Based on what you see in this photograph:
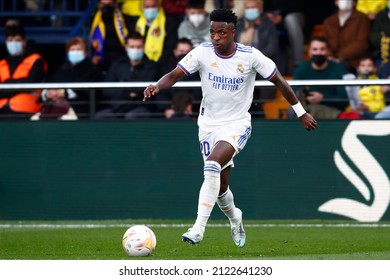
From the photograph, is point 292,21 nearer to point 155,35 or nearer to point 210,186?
point 155,35

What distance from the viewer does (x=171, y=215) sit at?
16.4 metres

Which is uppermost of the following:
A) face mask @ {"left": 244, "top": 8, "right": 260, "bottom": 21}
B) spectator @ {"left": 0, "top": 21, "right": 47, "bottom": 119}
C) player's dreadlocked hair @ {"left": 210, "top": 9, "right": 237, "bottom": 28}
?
player's dreadlocked hair @ {"left": 210, "top": 9, "right": 237, "bottom": 28}

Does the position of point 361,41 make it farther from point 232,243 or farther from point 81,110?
point 232,243

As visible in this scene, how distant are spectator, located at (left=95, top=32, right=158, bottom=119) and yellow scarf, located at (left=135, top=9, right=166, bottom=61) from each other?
0.31 metres

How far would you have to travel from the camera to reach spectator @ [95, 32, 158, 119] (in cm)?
1688

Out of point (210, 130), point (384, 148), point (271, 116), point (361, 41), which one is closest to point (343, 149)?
point (384, 148)

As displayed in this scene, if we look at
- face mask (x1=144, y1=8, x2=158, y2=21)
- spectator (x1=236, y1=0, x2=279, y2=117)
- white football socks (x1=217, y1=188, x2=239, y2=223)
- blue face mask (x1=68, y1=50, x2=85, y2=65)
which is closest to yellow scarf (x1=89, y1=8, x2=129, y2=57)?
face mask (x1=144, y1=8, x2=158, y2=21)

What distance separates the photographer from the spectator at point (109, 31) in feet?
63.5

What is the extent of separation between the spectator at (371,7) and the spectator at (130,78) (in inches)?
143

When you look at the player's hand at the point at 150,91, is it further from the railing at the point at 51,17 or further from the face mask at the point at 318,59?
the railing at the point at 51,17

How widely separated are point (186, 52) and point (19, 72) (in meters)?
2.72

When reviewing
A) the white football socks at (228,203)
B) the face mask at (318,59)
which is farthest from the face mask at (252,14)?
the white football socks at (228,203)

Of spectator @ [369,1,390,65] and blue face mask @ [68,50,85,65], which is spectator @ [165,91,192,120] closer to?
blue face mask @ [68,50,85,65]

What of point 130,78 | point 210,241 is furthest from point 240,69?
point 130,78
